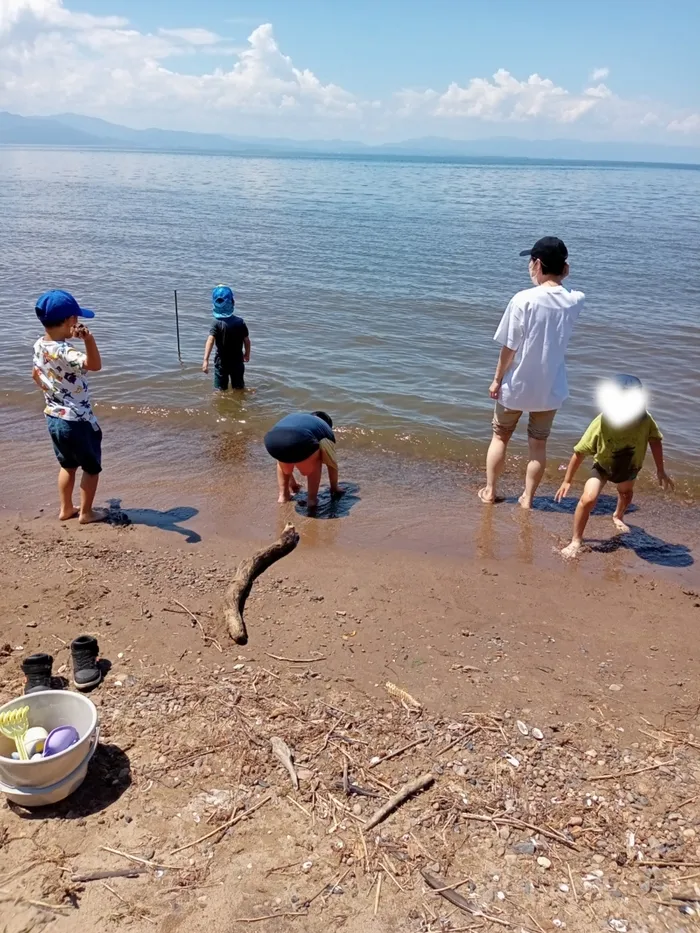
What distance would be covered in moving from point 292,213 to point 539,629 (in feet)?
83.1

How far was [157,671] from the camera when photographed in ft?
11.6

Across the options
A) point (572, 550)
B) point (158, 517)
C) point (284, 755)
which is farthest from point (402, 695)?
point (158, 517)

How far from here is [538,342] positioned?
17.5ft

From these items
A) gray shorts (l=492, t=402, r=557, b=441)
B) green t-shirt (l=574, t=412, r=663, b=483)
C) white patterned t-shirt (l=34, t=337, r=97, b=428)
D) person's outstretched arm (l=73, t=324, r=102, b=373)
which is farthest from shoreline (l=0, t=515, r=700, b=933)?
gray shorts (l=492, t=402, r=557, b=441)

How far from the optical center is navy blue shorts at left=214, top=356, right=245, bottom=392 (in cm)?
880

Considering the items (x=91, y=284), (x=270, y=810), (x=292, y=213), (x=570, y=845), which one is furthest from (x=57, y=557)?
(x=292, y=213)

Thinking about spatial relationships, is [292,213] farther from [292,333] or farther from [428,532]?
[428,532]

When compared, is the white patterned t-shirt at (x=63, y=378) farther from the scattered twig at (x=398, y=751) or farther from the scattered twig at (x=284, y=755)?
the scattered twig at (x=398, y=751)

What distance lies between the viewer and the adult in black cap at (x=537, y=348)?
5.17m

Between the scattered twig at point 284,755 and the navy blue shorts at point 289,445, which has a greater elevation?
the navy blue shorts at point 289,445

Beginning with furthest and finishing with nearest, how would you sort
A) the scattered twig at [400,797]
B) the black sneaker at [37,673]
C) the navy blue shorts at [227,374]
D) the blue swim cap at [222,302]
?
1. the navy blue shorts at [227,374]
2. the blue swim cap at [222,302]
3. the black sneaker at [37,673]
4. the scattered twig at [400,797]

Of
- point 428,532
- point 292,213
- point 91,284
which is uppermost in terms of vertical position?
point 292,213

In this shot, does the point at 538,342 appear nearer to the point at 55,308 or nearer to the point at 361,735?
the point at 361,735

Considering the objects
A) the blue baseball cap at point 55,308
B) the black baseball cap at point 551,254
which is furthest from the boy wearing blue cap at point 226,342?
the black baseball cap at point 551,254
